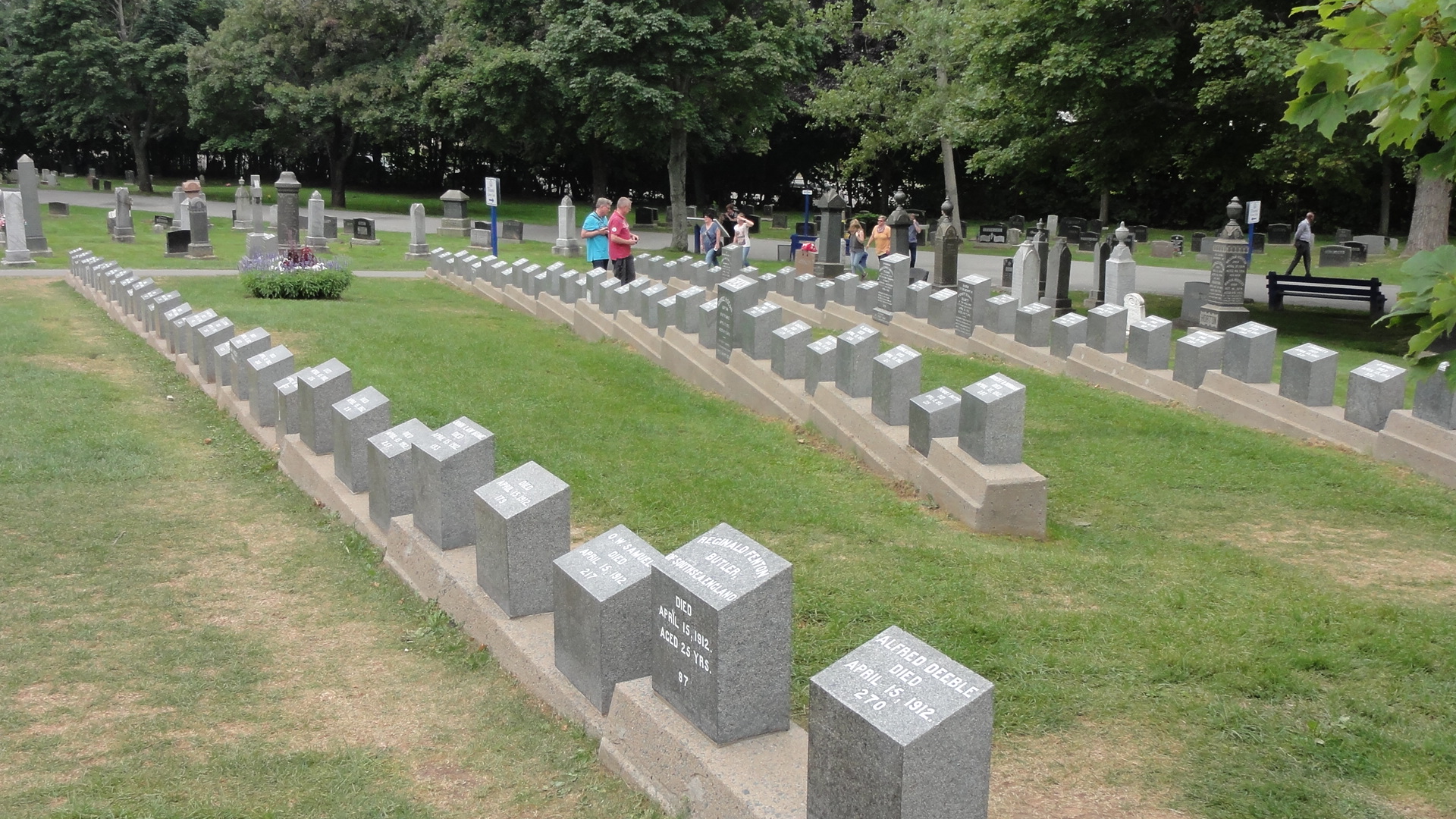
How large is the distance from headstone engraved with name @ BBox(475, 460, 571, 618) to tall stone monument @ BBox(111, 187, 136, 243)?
28.5 m

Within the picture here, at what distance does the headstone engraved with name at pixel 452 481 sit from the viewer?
6.41 meters

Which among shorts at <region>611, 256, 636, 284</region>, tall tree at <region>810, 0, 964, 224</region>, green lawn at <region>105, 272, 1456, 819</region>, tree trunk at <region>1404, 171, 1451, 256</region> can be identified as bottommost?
green lawn at <region>105, 272, 1456, 819</region>

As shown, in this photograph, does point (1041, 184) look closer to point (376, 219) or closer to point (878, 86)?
point (878, 86)

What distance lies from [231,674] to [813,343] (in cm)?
661

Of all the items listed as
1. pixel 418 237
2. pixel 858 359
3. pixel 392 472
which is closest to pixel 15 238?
pixel 418 237

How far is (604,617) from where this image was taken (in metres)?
4.80

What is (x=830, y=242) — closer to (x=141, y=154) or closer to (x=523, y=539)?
(x=523, y=539)

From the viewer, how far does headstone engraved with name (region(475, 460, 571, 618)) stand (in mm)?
5562

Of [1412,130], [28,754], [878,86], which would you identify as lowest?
[28,754]

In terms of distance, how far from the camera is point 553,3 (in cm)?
3219

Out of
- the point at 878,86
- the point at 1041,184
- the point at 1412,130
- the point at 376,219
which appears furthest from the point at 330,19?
the point at 1412,130

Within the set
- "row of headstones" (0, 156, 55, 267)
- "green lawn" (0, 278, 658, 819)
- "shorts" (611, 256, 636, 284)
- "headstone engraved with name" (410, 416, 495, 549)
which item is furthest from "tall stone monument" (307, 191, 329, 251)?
"headstone engraved with name" (410, 416, 495, 549)

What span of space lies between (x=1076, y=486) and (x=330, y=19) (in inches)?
1634

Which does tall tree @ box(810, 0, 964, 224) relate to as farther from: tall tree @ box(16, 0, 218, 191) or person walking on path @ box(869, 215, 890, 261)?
tall tree @ box(16, 0, 218, 191)
